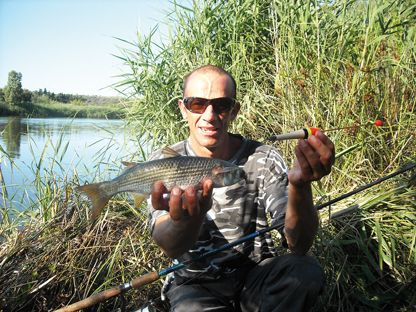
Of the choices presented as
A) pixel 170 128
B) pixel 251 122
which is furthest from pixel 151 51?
pixel 251 122

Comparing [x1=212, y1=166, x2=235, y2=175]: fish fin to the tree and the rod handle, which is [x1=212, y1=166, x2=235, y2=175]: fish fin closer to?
the rod handle

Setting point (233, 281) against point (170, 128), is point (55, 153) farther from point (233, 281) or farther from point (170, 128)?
point (233, 281)

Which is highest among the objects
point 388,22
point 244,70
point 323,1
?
point 323,1

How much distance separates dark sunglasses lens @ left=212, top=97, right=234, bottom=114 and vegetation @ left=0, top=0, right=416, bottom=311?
4.64 feet

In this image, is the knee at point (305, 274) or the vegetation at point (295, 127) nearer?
the knee at point (305, 274)

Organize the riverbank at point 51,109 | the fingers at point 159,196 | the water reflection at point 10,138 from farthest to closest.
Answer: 1. the riverbank at point 51,109
2. the water reflection at point 10,138
3. the fingers at point 159,196

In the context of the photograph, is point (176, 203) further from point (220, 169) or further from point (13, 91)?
point (13, 91)

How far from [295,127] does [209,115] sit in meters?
2.03

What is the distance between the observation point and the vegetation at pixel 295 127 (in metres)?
3.27

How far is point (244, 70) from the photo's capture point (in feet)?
16.9

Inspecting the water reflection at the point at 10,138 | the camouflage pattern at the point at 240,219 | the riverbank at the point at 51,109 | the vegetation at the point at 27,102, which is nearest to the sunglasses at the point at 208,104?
the camouflage pattern at the point at 240,219

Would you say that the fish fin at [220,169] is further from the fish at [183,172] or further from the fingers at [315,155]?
the fingers at [315,155]

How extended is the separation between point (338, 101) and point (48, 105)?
34.0 metres

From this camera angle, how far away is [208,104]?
106 inches
